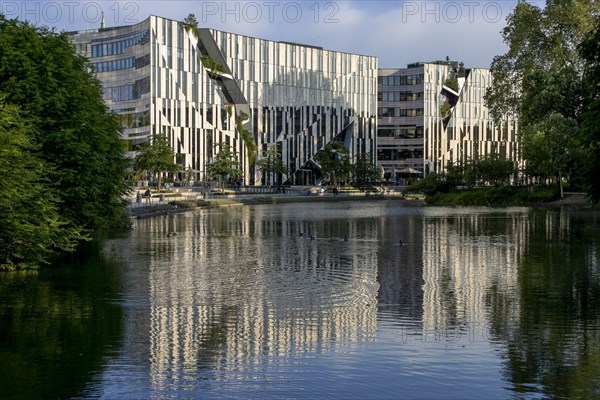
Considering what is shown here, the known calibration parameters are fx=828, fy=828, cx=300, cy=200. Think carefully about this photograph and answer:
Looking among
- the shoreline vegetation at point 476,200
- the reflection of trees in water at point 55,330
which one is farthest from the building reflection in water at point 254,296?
the shoreline vegetation at point 476,200

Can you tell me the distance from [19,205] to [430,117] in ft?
550

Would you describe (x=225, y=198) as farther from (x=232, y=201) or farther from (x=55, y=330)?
(x=55, y=330)

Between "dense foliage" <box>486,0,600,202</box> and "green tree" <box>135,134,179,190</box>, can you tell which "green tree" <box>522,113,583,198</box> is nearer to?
"dense foliage" <box>486,0,600,202</box>

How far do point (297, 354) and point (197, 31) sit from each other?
12298 cm

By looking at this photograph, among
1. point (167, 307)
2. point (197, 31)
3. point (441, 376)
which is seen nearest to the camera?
point (441, 376)

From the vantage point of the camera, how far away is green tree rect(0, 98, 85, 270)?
85.9ft

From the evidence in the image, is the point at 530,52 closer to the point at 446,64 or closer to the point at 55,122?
the point at 55,122

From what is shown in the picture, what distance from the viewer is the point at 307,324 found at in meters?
19.0

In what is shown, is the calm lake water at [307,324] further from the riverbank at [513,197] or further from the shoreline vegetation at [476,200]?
the riverbank at [513,197]

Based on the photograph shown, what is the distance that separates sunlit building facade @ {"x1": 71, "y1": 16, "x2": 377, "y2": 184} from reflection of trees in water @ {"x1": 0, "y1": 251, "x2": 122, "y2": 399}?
317 ft

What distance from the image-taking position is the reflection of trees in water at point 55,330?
1430cm

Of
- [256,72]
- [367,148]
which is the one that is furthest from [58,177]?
[367,148]

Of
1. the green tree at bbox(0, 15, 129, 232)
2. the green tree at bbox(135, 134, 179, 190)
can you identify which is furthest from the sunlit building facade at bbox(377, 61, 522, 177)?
the green tree at bbox(0, 15, 129, 232)

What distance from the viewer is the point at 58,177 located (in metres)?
34.6
